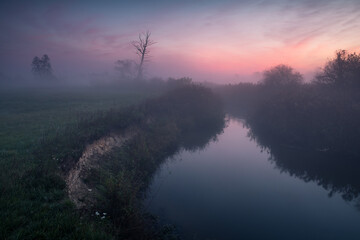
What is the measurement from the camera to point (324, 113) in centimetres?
2092

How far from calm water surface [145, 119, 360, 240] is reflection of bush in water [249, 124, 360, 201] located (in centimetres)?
91

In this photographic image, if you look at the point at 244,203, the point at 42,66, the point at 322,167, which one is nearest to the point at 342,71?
the point at 322,167

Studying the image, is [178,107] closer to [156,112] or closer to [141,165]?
[156,112]

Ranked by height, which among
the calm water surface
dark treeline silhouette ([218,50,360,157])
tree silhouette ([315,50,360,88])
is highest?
tree silhouette ([315,50,360,88])

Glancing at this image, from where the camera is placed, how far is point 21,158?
326 inches

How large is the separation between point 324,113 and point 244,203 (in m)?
17.2

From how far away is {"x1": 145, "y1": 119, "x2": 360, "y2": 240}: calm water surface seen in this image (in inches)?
344

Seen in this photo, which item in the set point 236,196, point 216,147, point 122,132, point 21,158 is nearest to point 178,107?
point 216,147

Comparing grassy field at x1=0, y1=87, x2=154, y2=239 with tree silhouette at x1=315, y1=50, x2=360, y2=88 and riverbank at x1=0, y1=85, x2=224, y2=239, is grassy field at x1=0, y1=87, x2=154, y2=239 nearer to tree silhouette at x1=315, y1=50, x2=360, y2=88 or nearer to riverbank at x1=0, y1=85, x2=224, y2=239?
riverbank at x1=0, y1=85, x2=224, y2=239

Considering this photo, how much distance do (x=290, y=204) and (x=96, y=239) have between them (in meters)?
10.9

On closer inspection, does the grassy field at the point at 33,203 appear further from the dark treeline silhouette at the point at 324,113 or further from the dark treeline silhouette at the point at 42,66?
the dark treeline silhouette at the point at 42,66

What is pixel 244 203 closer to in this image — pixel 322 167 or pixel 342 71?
pixel 322 167

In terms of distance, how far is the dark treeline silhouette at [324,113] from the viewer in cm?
1814

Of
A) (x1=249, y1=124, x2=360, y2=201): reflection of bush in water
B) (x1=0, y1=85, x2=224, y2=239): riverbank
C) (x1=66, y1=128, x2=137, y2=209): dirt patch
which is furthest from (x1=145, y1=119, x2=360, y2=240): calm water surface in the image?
(x1=66, y1=128, x2=137, y2=209): dirt patch
